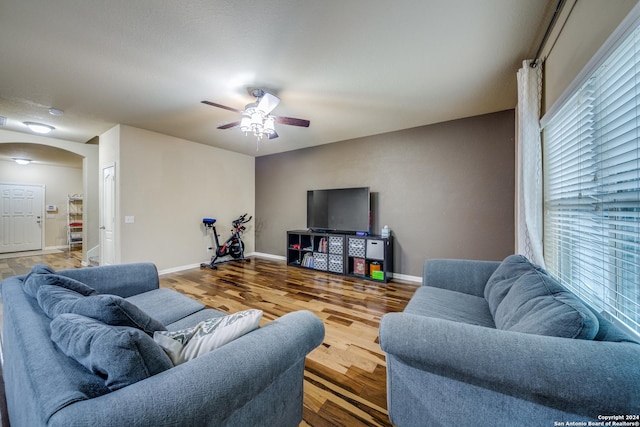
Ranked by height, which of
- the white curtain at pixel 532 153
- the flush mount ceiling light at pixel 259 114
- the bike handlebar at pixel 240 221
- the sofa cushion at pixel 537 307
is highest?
the flush mount ceiling light at pixel 259 114

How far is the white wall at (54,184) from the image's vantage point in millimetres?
6359

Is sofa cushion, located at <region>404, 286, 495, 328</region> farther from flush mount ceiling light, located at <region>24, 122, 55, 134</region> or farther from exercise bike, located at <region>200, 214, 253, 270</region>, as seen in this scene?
flush mount ceiling light, located at <region>24, 122, 55, 134</region>

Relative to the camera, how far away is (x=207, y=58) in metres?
2.12

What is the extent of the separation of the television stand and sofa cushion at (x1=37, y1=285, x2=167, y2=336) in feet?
10.6

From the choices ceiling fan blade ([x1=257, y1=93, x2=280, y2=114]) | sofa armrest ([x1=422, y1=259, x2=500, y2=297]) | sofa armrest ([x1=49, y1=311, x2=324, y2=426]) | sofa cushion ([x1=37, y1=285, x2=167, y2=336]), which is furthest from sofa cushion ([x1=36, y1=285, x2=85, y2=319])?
A: sofa armrest ([x1=422, y1=259, x2=500, y2=297])

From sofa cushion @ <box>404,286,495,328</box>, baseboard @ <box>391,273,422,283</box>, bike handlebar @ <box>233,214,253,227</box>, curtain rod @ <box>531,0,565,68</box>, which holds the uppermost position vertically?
curtain rod @ <box>531,0,565,68</box>

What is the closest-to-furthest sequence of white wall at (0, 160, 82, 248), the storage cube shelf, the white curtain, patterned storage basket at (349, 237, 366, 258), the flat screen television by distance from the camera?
1. the white curtain
2. patterned storage basket at (349, 237, 366, 258)
3. the flat screen television
4. white wall at (0, 160, 82, 248)
5. the storage cube shelf

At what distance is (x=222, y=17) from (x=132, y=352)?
2.10 meters

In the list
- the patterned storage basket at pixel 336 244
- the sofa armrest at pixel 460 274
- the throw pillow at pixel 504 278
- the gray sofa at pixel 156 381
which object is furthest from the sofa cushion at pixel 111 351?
the patterned storage basket at pixel 336 244

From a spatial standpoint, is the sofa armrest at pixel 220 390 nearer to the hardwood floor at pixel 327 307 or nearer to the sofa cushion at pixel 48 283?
the hardwood floor at pixel 327 307

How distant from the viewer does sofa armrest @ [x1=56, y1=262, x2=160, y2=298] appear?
182 cm

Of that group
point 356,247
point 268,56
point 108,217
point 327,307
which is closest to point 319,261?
point 356,247

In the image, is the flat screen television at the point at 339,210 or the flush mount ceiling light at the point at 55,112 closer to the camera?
the flush mount ceiling light at the point at 55,112

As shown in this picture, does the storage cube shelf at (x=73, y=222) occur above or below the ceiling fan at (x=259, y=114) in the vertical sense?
below
